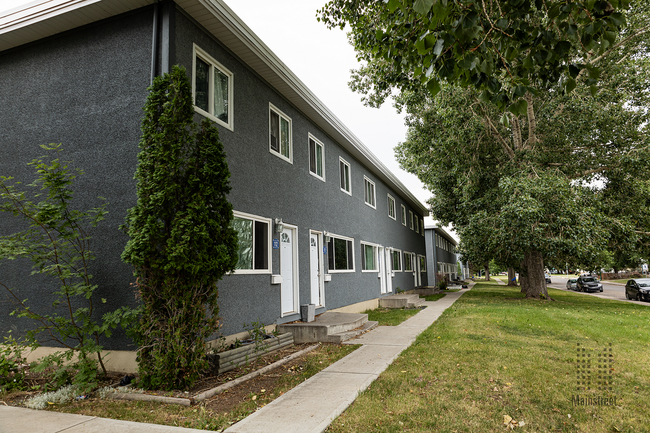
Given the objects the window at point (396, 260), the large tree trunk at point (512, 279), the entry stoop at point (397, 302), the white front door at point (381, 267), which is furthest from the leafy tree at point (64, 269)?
the large tree trunk at point (512, 279)

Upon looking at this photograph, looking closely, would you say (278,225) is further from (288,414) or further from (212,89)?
(288,414)

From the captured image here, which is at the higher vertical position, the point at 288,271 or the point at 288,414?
the point at 288,271

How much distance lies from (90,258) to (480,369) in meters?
6.49

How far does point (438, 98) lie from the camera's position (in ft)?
55.5

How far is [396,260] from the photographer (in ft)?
69.1

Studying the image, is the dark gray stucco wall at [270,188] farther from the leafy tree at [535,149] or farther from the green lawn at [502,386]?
the green lawn at [502,386]

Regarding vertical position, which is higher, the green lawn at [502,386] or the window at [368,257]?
the window at [368,257]

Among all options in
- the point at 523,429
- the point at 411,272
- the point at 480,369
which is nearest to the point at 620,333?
the point at 480,369

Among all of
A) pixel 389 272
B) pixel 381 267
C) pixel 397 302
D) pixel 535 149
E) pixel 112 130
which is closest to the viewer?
pixel 112 130

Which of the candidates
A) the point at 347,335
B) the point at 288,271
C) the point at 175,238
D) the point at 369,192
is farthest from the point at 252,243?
the point at 369,192

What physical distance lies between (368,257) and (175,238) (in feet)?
38.8

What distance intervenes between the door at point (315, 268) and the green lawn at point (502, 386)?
10.6ft

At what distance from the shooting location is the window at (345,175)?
46.4 ft

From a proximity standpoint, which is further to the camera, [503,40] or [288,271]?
[288,271]
